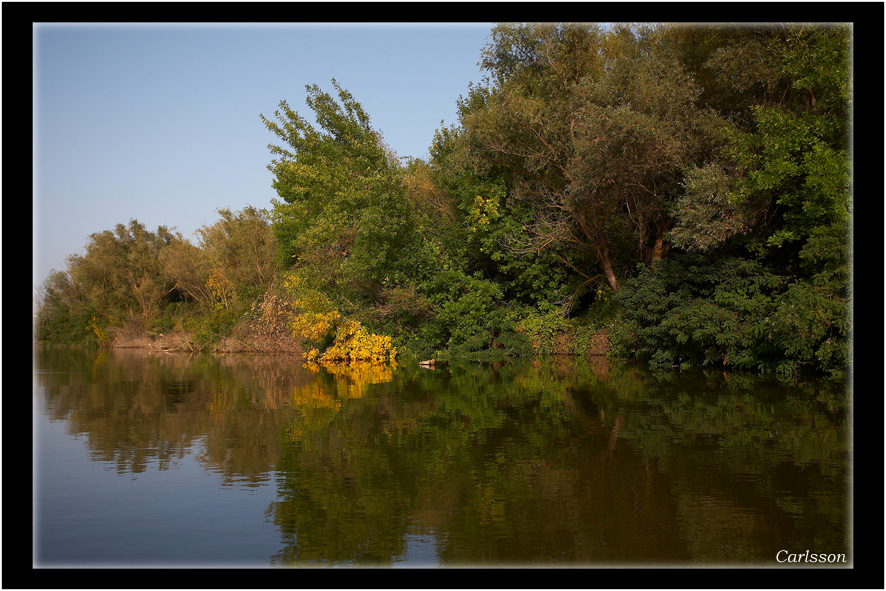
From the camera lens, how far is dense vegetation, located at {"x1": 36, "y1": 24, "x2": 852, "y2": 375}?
16.3 m

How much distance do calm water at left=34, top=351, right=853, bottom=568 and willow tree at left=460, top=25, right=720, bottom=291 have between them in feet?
26.5

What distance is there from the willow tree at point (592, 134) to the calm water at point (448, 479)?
8.07m

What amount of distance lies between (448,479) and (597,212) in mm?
18091

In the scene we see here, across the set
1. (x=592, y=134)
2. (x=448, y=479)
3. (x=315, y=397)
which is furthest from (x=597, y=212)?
(x=448, y=479)

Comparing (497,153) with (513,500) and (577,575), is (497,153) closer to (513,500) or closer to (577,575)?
(513,500)

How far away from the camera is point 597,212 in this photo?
940 inches

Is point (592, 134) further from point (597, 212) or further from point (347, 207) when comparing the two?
point (347, 207)

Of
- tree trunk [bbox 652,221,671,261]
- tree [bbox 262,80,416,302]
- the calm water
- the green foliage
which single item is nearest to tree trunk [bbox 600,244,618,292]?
tree trunk [bbox 652,221,671,261]

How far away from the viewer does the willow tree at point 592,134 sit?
19.7 metres

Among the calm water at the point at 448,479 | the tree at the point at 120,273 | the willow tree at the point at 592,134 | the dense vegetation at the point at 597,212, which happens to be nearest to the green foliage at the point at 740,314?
the dense vegetation at the point at 597,212

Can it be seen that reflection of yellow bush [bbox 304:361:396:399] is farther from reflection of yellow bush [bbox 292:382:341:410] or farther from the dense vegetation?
the dense vegetation

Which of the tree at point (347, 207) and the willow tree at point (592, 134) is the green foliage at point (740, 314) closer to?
the willow tree at point (592, 134)

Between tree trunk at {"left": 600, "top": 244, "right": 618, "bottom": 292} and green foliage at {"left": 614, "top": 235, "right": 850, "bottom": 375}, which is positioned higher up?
tree trunk at {"left": 600, "top": 244, "right": 618, "bottom": 292}
